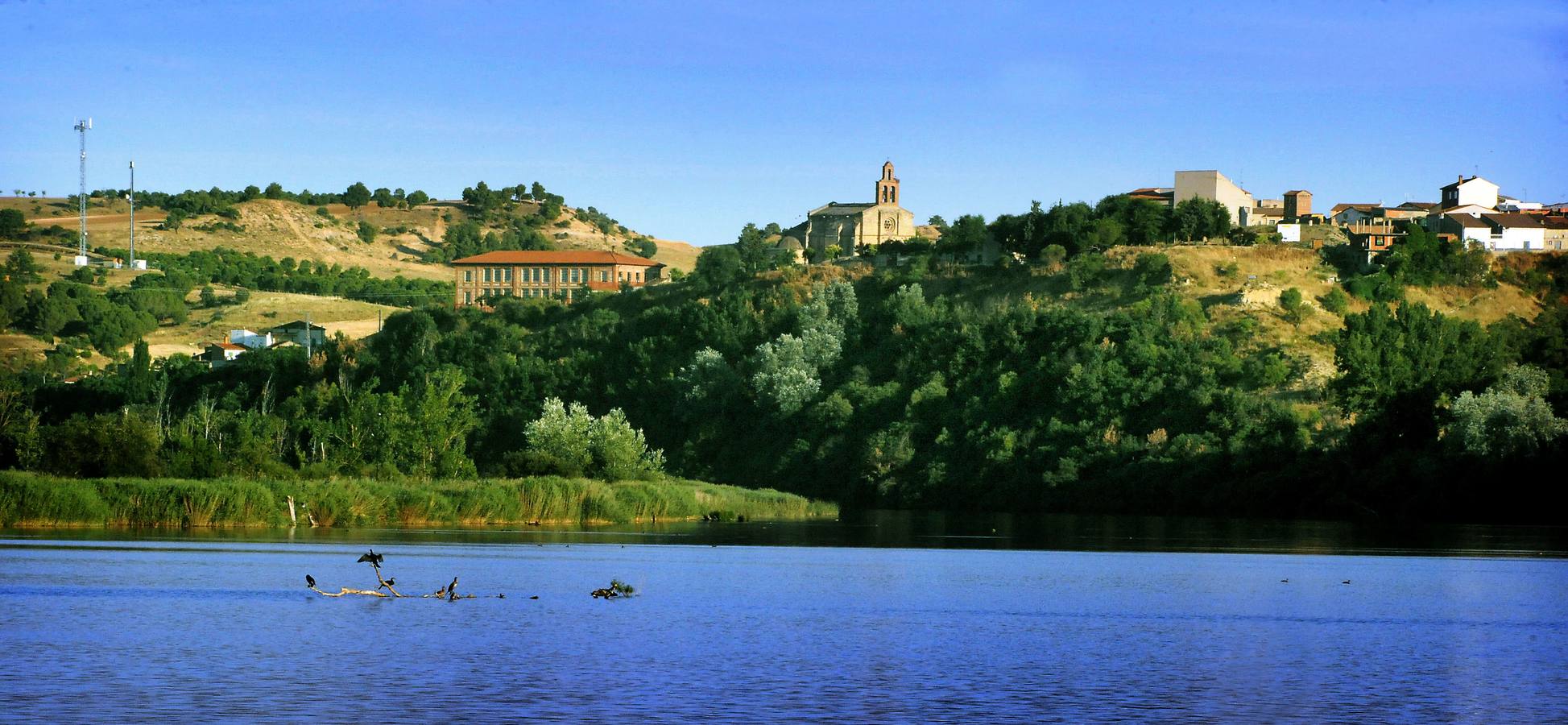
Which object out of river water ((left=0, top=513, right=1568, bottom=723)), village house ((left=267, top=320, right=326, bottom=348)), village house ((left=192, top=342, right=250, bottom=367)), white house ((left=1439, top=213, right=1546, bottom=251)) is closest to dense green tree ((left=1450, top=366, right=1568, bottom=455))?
river water ((left=0, top=513, right=1568, bottom=723))

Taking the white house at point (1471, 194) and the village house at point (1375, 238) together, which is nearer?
the village house at point (1375, 238)

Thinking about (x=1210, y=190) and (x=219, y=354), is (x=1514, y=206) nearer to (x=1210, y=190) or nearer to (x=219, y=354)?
(x=1210, y=190)

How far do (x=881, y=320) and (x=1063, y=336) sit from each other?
18.9 meters

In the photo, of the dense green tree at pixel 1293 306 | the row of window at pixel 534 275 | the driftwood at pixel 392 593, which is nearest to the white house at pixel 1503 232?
the dense green tree at pixel 1293 306

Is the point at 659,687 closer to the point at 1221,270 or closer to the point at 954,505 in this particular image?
the point at 954,505

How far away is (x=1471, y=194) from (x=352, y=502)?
135m

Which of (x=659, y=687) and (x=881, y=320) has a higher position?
(x=881, y=320)

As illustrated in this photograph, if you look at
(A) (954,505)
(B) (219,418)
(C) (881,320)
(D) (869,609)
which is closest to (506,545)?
(D) (869,609)

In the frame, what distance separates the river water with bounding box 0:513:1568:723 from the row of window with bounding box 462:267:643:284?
5275 inches

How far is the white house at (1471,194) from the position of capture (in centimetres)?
16575

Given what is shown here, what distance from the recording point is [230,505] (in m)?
55.9

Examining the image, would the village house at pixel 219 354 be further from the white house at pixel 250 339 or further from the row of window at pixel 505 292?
the row of window at pixel 505 292

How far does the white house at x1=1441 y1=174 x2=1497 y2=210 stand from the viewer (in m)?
166

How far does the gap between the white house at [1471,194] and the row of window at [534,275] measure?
84.3 meters
